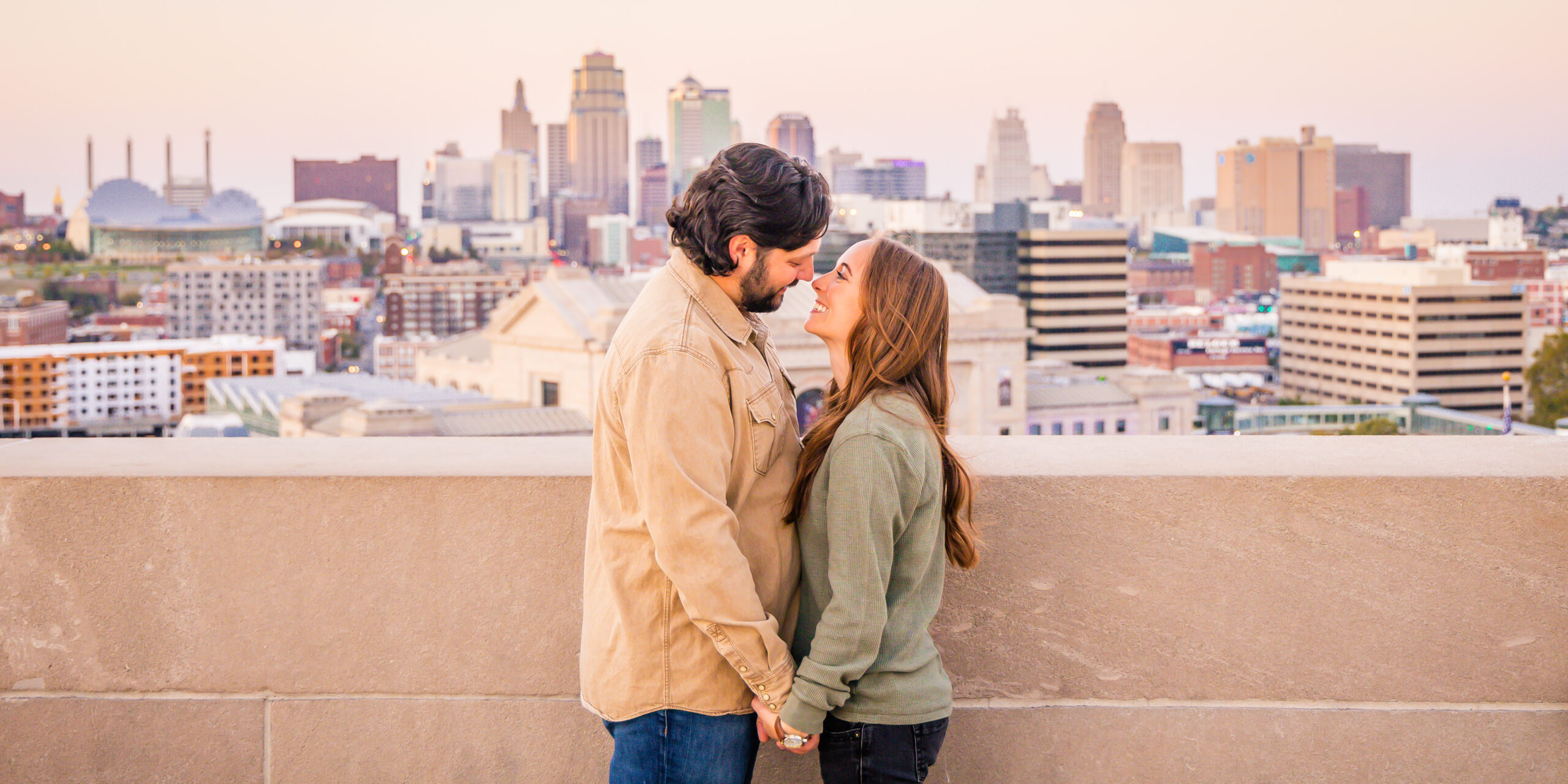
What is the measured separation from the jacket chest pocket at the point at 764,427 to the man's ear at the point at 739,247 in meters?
0.19

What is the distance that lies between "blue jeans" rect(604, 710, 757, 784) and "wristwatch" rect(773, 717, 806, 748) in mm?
75

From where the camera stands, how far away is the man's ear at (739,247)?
2023 millimetres

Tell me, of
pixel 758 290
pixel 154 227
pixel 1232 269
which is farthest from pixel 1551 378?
pixel 154 227

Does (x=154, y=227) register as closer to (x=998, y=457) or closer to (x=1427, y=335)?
(x=1427, y=335)

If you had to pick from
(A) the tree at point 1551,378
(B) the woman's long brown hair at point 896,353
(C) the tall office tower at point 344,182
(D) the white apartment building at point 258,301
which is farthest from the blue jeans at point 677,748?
(C) the tall office tower at point 344,182

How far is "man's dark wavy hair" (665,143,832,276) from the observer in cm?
198

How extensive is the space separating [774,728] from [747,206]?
0.73 meters

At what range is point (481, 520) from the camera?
2.57 m

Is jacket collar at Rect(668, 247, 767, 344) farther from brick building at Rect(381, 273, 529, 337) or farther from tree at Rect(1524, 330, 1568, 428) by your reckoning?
brick building at Rect(381, 273, 529, 337)

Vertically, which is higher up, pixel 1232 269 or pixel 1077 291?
pixel 1232 269

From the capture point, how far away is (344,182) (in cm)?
18988

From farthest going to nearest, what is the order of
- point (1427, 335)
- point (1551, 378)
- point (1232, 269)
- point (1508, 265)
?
1. point (1232, 269)
2. point (1508, 265)
3. point (1427, 335)
4. point (1551, 378)

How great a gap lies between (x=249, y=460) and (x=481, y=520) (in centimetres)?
51

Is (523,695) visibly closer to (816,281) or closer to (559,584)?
(559,584)
